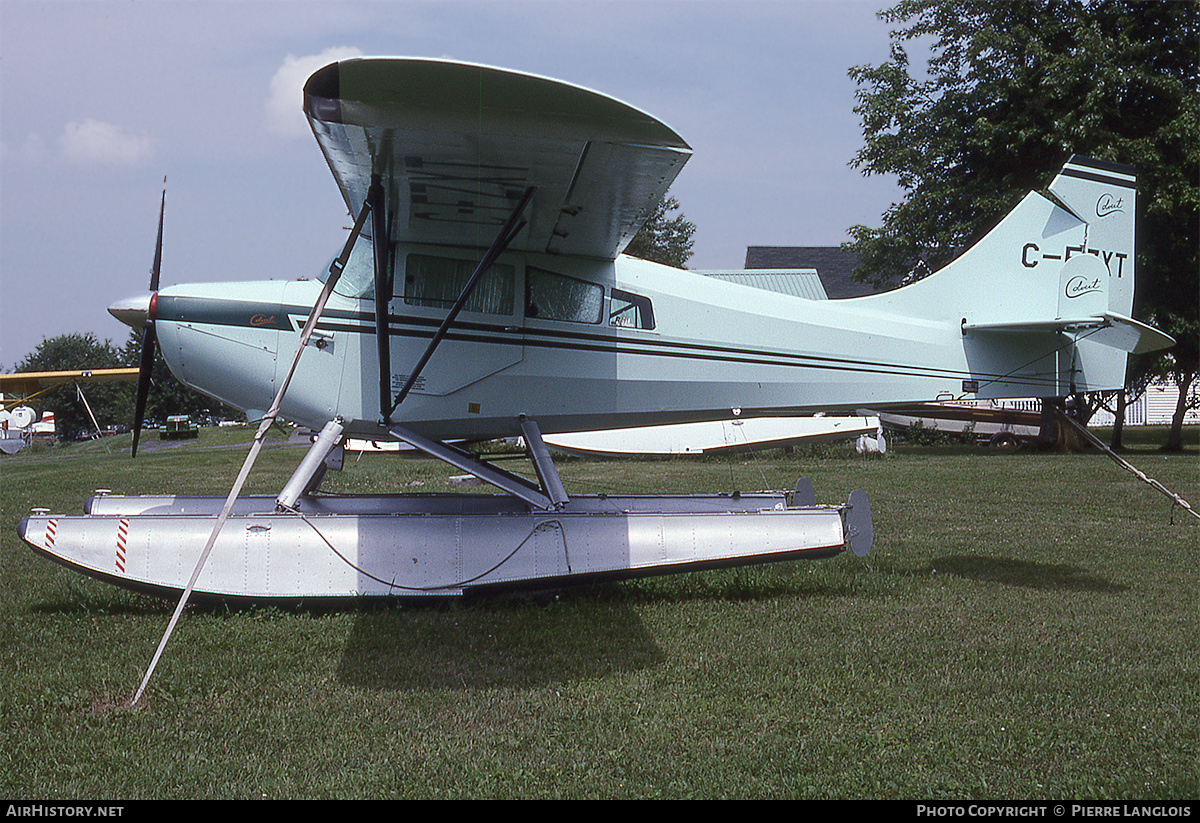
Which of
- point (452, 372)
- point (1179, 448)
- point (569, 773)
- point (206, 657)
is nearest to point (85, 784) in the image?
point (206, 657)

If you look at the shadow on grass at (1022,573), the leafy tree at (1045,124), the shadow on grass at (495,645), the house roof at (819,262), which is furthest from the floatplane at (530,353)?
the house roof at (819,262)

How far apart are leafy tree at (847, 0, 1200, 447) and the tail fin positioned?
15.7 m

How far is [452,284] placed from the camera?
21.2 ft

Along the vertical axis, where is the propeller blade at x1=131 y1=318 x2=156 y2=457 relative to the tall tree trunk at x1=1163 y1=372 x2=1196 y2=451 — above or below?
above

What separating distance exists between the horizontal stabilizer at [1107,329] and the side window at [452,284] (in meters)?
4.14

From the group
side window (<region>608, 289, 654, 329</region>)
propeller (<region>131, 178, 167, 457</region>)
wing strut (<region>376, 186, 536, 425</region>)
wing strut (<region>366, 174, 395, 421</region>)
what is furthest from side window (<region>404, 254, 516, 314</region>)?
propeller (<region>131, 178, 167, 457</region>)

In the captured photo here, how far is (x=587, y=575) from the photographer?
19.9 feet

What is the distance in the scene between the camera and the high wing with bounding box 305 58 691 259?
4.02 m

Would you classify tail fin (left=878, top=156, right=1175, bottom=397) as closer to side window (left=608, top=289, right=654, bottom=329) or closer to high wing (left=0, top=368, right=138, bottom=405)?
side window (left=608, top=289, right=654, bottom=329)

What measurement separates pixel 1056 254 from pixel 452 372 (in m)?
5.42

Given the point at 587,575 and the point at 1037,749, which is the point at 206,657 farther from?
the point at 1037,749

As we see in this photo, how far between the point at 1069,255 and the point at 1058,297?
1.25 ft

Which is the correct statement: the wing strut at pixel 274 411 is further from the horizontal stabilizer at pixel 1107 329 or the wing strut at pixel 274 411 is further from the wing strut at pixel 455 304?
the horizontal stabilizer at pixel 1107 329
